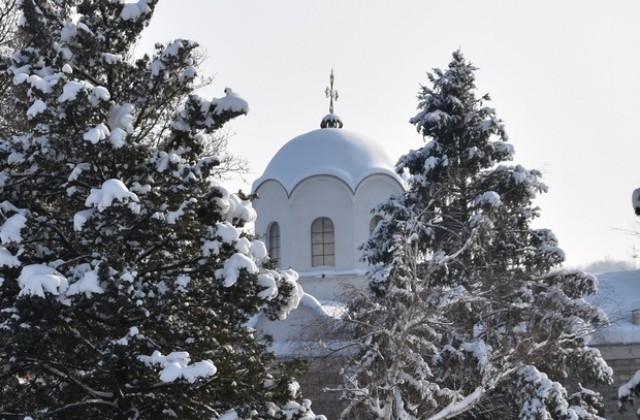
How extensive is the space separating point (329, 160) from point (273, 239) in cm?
215

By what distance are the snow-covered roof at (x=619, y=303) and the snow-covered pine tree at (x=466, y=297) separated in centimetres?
148

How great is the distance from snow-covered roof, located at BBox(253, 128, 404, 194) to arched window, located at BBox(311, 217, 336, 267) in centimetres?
95

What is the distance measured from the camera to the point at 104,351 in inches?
393

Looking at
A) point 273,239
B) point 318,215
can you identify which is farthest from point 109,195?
point 273,239

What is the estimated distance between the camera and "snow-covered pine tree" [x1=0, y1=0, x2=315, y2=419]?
32.5 ft

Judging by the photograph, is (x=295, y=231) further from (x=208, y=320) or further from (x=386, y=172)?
(x=208, y=320)

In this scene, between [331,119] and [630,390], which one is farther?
[331,119]

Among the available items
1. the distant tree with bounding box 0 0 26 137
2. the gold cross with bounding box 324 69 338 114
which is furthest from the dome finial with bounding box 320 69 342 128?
the distant tree with bounding box 0 0 26 137

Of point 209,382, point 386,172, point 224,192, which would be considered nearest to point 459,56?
point 386,172

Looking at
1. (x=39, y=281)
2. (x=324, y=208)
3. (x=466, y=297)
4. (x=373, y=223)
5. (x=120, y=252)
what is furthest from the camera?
(x=324, y=208)

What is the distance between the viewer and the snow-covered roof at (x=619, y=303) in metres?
21.4

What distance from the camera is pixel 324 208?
2505 centimetres

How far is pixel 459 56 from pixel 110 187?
11.1 meters

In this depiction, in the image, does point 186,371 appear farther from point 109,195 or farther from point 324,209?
point 324,209
